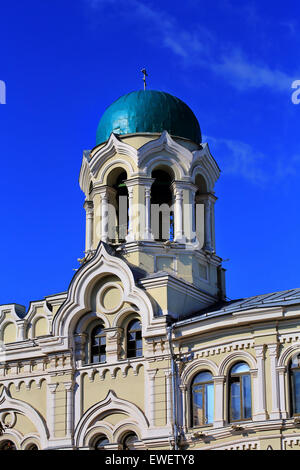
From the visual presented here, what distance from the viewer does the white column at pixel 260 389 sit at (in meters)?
26.8

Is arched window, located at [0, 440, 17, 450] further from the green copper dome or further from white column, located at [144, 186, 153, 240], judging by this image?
the green copper dome

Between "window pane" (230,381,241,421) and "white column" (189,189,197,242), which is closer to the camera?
"window pane" (230,381,241,421)

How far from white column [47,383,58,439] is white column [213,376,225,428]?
600 cm

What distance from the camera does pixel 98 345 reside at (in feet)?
103

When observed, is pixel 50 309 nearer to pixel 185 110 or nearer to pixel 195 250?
pixel 195 250

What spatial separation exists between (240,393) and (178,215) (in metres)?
7.88

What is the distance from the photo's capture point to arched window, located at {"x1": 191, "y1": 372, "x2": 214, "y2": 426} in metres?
28.1

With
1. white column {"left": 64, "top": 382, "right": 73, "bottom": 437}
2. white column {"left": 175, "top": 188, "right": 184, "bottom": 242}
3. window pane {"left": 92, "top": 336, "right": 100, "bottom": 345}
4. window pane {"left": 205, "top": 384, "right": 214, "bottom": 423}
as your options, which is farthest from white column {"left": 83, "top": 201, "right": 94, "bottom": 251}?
window pane {"left": 205, "top": 384, "right": 214, "bottom": 423}

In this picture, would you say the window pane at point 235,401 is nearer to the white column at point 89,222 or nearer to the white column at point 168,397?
the white column at point 168,397

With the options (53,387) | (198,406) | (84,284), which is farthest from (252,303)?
(53,387)

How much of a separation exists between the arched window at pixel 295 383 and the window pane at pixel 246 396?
1.31m

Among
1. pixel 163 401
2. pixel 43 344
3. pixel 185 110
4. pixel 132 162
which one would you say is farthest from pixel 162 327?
pixel 185 110

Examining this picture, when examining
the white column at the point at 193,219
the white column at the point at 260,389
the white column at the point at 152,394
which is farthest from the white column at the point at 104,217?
the white column at the point at 260,389

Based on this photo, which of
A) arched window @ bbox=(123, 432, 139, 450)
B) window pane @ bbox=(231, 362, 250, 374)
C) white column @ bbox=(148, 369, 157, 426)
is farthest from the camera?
arched window @ bbox=(123, 432, 139, 450)
